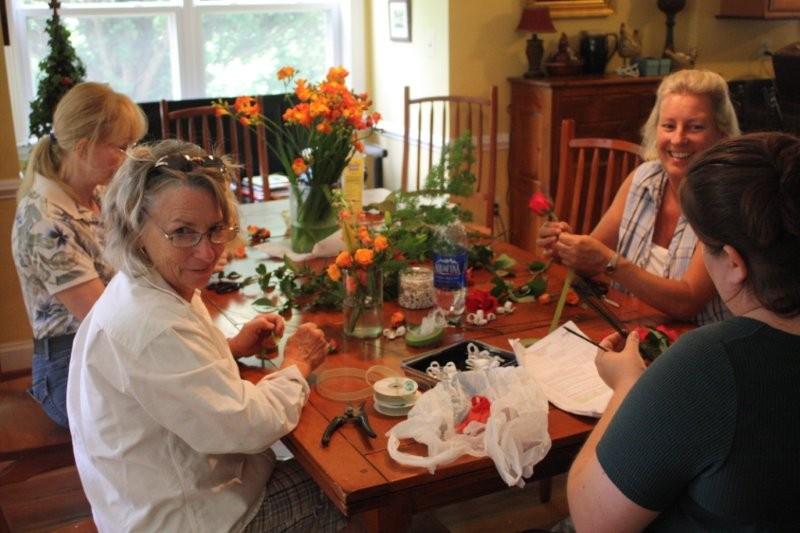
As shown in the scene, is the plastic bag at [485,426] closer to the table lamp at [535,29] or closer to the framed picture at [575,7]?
the table lamp at [535,29]

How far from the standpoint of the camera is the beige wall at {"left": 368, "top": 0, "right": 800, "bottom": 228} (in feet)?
14.5

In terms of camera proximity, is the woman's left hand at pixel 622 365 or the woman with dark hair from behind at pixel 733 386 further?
the woman's left hand at pixel 622 365

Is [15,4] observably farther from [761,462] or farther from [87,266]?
[761,462]

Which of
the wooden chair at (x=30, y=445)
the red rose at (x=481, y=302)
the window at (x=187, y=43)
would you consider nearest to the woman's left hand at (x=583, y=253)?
the red rose at (x=481, y=302)

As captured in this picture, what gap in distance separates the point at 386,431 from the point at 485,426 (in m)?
0.17

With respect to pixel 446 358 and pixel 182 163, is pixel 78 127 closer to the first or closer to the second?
pixel 182 163

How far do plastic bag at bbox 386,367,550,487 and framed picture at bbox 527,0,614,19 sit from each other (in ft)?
10.7

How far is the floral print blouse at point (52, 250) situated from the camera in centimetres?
216

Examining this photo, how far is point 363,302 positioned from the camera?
1976 millimetres

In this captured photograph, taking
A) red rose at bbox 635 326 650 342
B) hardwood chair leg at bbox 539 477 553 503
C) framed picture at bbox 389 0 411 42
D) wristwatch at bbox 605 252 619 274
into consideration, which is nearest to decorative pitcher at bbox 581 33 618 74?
framed picture at bbox 389 0 411 42

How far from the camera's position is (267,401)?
1.55 meters

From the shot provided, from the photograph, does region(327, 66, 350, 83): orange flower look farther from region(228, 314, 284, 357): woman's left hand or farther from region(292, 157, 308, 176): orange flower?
region(228, 314, 284, 357): woman's left hand

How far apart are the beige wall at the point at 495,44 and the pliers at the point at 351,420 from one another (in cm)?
307

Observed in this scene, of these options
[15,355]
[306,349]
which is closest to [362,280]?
[306,349]
